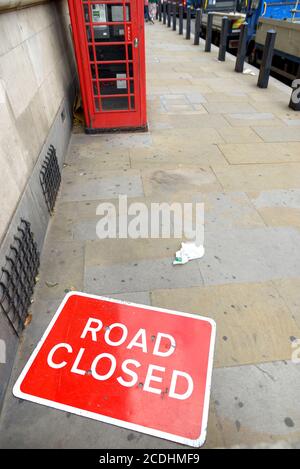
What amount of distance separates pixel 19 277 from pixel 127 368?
102 centimetres

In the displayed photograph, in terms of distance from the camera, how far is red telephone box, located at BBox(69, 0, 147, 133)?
4516 millimetres

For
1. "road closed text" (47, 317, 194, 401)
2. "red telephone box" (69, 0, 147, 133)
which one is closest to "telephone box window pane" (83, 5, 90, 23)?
"red telephone box" (69, 0, 147, 133)

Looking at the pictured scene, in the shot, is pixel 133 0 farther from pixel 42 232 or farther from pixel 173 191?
pixel 42 232

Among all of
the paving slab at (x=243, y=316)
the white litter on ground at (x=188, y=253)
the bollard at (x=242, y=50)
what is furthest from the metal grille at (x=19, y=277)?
the bollard at (x=242, y=50)

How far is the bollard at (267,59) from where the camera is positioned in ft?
22.2

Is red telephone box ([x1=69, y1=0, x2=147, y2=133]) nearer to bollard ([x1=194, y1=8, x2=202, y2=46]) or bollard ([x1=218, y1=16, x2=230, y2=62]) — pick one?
bollard ([x1=218, y1=16, x2=230, y2=62])

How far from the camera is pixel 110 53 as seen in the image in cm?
491

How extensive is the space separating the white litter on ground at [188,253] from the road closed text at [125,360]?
2.70 ft

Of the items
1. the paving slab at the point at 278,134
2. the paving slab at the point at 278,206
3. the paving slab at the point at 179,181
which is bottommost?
the paving slab at the point at 278,134

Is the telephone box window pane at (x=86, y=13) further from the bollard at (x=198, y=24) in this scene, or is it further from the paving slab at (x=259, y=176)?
the bollard at (x=198, y=24)

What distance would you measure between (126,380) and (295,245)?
2.10 m

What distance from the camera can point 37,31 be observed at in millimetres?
3875

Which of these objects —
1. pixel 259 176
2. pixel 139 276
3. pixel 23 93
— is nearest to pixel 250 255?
pixel 139 276
